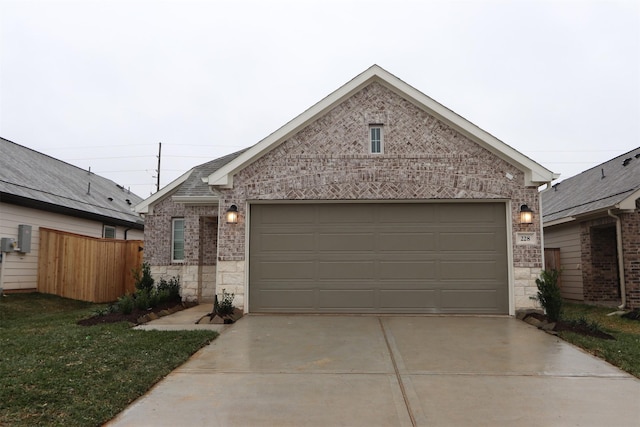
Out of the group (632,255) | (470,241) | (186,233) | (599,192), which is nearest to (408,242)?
(470,241)

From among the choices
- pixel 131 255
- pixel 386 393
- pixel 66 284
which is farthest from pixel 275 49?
pixel 386 393

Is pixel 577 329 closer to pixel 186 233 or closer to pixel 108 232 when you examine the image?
pixel 186 233

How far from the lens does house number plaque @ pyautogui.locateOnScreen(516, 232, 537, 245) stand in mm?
9867

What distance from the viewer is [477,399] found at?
4.65 metres

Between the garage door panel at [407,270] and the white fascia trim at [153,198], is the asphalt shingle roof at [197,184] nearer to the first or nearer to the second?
the white fascia trim at [153,198]

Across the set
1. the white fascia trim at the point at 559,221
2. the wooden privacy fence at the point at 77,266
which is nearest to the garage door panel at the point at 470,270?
the white fascia trim at the point at 559,221

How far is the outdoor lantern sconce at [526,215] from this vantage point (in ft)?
32.1

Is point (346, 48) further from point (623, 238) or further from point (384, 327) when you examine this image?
point (384, 327)

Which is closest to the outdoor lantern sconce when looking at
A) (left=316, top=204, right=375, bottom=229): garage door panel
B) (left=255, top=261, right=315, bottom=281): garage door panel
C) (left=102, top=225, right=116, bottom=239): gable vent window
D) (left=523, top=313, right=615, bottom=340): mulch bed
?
(left=523, top=313, right=615, bottom=340): mulch bed

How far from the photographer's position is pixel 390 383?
516 cm

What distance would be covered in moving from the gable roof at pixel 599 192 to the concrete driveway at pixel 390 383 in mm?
5554

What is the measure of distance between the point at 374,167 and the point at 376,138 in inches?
27.4

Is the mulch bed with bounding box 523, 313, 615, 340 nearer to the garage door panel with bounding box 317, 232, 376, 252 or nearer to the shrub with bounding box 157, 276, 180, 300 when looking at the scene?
the garage door panel with bounding box 317, 232, 376, 252

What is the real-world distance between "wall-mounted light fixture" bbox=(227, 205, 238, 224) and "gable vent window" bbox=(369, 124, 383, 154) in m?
3.33
